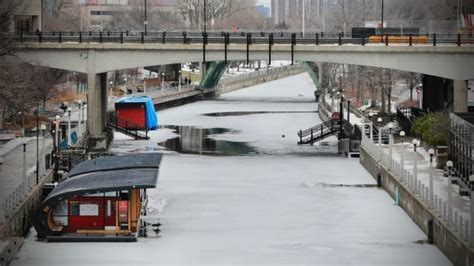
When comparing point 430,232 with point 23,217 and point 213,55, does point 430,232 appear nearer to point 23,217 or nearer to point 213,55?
point 23,217

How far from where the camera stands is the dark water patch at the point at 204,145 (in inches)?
3174

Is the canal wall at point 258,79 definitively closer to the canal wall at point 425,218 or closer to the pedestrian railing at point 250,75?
the pedestrian railing at point 250,75

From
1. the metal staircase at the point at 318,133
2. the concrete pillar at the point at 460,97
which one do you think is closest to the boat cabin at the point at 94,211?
the concrete pillar at the point at 460,97

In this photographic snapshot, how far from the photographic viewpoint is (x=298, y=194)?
60.8 metres

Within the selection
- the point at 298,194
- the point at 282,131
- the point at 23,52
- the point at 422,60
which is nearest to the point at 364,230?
the point at 298,194

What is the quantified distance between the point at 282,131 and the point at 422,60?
18.1 m

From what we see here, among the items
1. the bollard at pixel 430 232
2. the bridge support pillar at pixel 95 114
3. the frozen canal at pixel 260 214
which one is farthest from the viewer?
the bridge support pillar at pixel 95 114

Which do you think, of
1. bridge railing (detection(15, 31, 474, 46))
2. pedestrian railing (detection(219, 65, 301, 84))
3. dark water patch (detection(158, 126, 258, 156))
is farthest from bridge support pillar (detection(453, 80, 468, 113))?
pedestrian railing (detection(219, 65, 301, 84))

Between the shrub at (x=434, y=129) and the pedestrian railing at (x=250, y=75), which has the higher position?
the shrub at (x=434, y=129)

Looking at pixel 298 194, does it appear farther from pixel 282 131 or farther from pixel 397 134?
pixel 282 131

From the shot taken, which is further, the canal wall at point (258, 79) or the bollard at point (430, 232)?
the canal wall at point (258, 79)

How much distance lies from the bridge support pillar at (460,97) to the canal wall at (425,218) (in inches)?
417

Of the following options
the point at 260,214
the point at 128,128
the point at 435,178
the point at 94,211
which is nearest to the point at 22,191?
the point at 94,211

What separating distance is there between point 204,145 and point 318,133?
872cm
